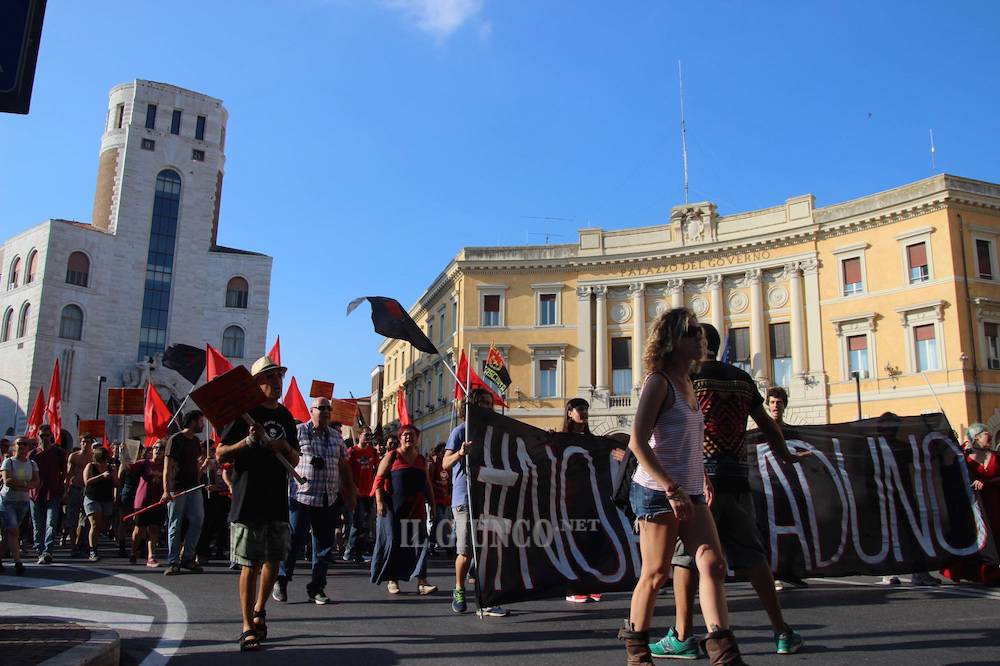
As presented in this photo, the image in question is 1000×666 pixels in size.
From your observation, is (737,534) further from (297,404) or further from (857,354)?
(857,354)

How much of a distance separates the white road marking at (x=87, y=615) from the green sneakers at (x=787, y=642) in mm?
4361

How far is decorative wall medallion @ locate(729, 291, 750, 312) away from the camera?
42.0 meters

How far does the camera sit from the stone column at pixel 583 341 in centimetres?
4389

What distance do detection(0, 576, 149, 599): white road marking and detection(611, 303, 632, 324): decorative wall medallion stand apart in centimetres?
3763

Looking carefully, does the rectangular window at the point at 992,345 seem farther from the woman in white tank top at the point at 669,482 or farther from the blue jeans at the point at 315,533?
the woman in white tank top at the point at 669,482

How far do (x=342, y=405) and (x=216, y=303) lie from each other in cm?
4710

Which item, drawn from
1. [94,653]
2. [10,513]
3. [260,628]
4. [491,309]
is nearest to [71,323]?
[491,309]

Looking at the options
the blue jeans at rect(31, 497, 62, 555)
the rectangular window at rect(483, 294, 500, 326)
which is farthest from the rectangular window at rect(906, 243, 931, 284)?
the blue jeans at rect(31, 497, 62, 555)

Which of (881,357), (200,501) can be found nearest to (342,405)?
(200,501)

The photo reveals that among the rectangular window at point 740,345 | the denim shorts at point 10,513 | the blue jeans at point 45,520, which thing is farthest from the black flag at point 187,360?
the rectangular window at point 740,345

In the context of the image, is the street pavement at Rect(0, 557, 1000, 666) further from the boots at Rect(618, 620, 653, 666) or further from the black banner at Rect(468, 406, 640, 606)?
the boots at Rect(618, 620, 653, 666)

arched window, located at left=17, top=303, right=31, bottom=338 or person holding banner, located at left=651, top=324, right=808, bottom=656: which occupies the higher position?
arched window, located at left=17, top=303, right=31, bottom=338

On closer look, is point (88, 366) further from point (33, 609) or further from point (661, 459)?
point (661, 459)

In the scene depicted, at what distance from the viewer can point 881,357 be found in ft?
122
